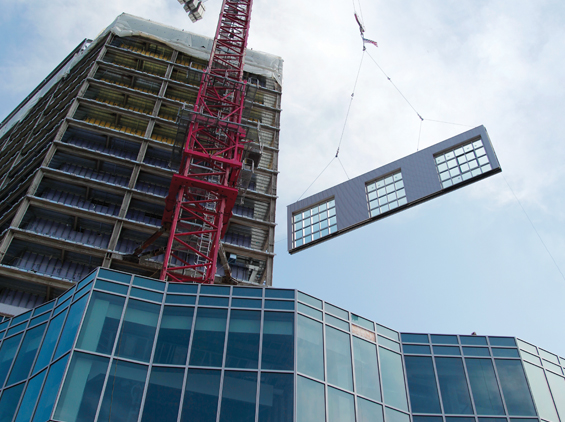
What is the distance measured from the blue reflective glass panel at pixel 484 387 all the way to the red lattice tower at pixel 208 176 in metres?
17.0

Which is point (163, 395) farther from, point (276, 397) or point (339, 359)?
point (339, 359)

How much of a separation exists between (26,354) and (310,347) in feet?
40.7

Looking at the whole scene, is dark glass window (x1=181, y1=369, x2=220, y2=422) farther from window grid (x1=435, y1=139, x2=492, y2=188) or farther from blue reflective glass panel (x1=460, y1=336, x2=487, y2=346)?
window grid (x1=435, y1=139, x2=492, y2=188)

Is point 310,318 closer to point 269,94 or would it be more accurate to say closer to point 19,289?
point 19,289

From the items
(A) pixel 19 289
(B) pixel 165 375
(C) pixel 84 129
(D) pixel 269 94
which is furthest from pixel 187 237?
(D) pixel 269 94

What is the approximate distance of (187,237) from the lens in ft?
A: 136

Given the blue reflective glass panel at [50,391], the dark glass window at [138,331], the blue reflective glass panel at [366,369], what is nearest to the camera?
the blue reflective glass panel at [50,391]

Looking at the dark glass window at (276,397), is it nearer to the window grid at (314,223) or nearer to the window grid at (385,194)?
the window grid at (385,194)

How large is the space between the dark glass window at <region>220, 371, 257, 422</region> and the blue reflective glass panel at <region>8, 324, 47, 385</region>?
28.1 ft

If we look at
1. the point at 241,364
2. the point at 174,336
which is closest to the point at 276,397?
the point at 241,364

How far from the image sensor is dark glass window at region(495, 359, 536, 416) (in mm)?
26359

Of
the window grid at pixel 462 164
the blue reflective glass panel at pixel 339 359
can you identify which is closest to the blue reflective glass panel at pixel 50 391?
the blue reflective glass panel at pixel 339 359

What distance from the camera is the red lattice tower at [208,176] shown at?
3881 centimetres

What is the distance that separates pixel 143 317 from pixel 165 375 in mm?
3044
